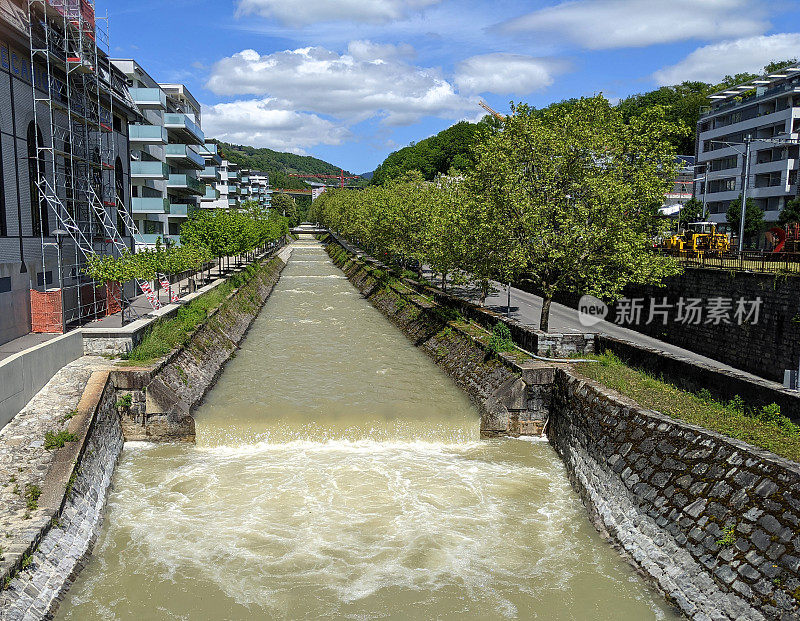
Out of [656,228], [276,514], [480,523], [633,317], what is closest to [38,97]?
[276,514]

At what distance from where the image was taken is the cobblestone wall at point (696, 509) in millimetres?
9586

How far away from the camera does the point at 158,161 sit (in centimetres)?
4728

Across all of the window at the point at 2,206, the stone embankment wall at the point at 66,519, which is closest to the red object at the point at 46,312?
the window at the point at 2,206

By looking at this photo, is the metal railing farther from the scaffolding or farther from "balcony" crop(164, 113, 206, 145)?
"balcony" crop(164, 113, 206, 145)

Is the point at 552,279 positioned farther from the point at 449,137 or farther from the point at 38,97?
the point at 449,137

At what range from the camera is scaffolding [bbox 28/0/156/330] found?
23.7 metres

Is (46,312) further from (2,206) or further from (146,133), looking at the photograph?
(146,133)

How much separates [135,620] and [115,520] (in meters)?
3.72

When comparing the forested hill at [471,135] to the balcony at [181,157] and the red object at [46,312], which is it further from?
the red object at [46,312]

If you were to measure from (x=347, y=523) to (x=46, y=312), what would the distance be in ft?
50.6

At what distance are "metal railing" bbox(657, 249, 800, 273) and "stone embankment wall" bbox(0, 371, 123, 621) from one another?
23566 millimetres

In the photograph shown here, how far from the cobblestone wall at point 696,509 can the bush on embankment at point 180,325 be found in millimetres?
13924

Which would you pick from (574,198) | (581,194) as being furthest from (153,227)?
(581,194)

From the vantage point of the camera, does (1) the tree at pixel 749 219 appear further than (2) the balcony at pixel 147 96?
Yes
